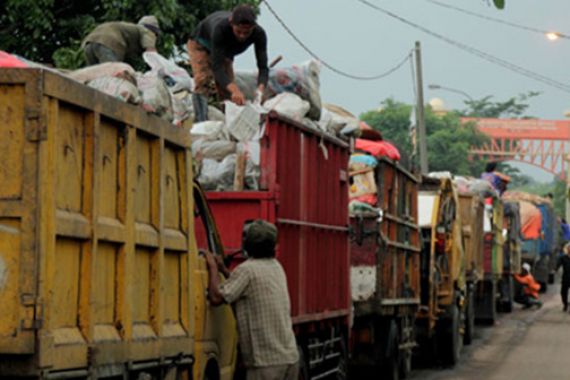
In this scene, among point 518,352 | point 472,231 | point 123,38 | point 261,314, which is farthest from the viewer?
point 472,231

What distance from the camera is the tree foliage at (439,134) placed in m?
98.4

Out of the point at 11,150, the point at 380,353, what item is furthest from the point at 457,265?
the point at 11,150

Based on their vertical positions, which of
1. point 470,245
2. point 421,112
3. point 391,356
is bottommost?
point 391,356

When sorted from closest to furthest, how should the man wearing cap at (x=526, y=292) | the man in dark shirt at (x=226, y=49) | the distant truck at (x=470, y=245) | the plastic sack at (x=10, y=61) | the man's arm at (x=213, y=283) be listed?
the plastic sack at (x=10, y=61)
the man's arm at (x=213, y=283)
the man in dark shirt at (x=226, y=49)
the distant truck at (x=470, y=245)
the man wearing cap at (x=526, y=292)

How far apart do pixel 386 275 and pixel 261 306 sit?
22.9 feet

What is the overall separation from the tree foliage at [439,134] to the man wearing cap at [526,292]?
57824 mm

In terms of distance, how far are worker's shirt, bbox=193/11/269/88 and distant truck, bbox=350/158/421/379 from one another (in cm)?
268

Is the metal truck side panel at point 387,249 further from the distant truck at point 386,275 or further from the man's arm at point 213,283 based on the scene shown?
the man's arm at point 213,283

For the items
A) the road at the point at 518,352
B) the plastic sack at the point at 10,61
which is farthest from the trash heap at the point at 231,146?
the road at the point at 518,352

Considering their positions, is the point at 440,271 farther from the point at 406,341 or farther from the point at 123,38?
the point at 123,38

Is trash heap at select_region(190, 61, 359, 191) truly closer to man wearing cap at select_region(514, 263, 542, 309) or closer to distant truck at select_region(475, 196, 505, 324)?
distant truck at select_region(475, 196, 505, 324)

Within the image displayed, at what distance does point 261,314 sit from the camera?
9328mm

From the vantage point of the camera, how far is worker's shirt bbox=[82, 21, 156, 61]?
46.5 feet

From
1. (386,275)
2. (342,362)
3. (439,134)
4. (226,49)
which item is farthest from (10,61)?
(439,134)
